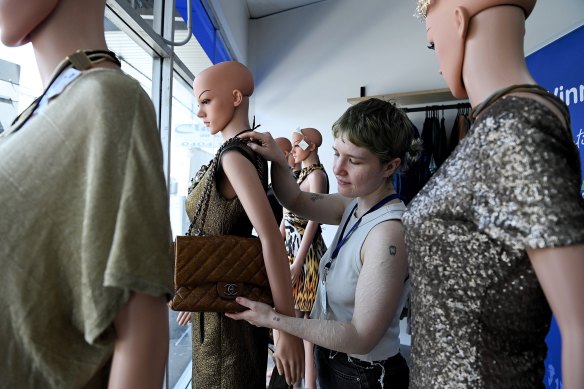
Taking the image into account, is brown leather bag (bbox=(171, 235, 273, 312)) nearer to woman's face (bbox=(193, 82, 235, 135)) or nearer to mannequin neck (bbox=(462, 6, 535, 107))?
woman's face (bbox=(193, 82, 235, 135))

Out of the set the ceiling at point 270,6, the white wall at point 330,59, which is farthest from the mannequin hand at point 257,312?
the ceiling at point 270,6

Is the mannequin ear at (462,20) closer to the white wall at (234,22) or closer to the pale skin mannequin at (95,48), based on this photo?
the pale skin mannequin at (95,48)

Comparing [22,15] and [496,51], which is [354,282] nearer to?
[496,51]

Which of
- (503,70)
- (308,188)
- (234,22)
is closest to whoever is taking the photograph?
(503,70)

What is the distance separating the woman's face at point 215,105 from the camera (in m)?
1.37

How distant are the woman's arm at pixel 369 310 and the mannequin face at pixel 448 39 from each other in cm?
40

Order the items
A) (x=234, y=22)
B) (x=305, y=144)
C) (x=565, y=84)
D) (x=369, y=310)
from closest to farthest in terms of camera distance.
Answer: (x=369, y=310) < (x=565, y=84) < (x=305, y=144) < (x=234, y=22)

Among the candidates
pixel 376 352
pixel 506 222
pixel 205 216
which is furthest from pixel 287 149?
pixel 506 222

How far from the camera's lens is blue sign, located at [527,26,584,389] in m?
2.38

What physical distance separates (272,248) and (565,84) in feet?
8.26

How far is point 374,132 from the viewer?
1123 mm

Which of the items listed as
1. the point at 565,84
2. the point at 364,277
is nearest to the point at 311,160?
the point at 565,84

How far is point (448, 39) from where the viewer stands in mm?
777

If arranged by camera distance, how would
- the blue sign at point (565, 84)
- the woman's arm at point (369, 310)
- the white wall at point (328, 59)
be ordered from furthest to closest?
1. the white wall at point (328, 59)
2. the blue sign at point (565, 84)
3. the woman's arm at point (369, 310)
